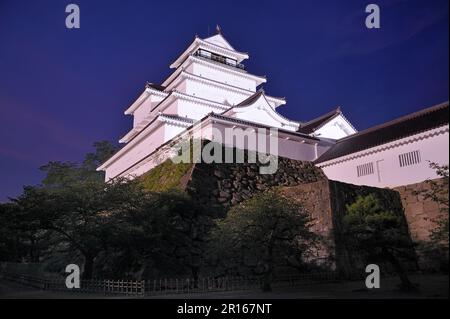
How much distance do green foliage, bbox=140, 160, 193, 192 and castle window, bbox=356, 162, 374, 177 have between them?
22.7 ft

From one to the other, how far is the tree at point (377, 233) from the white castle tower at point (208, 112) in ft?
28.5

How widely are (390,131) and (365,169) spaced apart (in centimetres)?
190

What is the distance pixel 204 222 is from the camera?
Answer: 1212cm

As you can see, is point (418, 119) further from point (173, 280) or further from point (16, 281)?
point (16, 281)

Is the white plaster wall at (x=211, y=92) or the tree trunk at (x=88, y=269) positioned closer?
the tree trunk at (x=88, y=269)

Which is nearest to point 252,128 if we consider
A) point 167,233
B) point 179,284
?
point 167,233

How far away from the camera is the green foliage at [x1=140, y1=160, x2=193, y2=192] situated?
14.0 meters

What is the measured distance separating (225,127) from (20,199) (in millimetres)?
8322

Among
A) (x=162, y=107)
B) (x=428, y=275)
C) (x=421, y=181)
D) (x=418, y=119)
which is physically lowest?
(x=428, y=275)

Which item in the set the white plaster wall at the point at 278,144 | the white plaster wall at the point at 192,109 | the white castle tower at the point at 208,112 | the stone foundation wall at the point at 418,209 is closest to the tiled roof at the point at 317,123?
the white castle tower at the point at 208,112

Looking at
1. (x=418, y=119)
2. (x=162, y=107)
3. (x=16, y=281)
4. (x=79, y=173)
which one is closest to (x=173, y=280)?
(x=16, y=281)

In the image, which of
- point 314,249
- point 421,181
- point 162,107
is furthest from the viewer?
point 162,107

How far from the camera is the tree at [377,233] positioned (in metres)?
6.69

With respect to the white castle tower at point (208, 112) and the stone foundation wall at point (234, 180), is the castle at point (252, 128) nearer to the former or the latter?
the white castle tower at point (208, 112)
